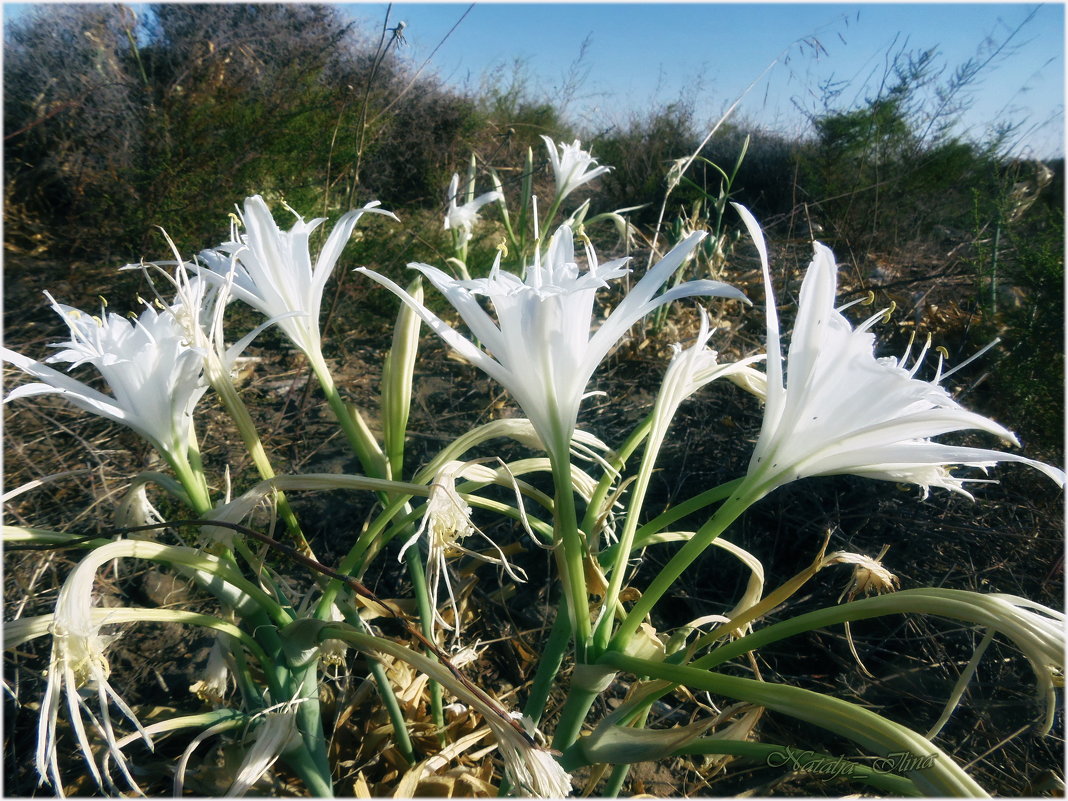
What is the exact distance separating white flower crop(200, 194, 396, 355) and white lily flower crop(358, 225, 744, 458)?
0.81 feet

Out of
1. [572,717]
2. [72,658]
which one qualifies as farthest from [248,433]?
[572,717]

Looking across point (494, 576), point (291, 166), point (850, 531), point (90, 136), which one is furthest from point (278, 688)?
point (90, 136)

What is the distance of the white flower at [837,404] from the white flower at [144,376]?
0.69m

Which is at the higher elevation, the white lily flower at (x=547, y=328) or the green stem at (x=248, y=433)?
the white lily flower at (x=547, y=328)

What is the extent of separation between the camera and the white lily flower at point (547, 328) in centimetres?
66

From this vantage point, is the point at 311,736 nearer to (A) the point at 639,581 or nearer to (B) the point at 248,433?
(B) the point at 248,433

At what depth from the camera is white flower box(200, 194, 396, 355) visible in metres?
0.88

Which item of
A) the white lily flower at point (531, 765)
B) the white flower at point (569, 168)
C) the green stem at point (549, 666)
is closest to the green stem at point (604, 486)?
the green stem at point (549, 666)

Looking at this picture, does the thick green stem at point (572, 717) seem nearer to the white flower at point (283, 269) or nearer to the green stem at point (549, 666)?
Answer: the green stem at point (549, 666)

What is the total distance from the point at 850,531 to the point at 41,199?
12.0 ft

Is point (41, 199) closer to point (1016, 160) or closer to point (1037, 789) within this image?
point (1037, 789)

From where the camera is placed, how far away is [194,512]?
85cm

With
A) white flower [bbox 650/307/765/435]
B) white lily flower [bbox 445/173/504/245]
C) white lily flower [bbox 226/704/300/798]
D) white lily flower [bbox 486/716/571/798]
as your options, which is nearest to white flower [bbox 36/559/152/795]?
white lily flower [bbox 226/704/300/798]

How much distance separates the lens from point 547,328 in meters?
0.66
